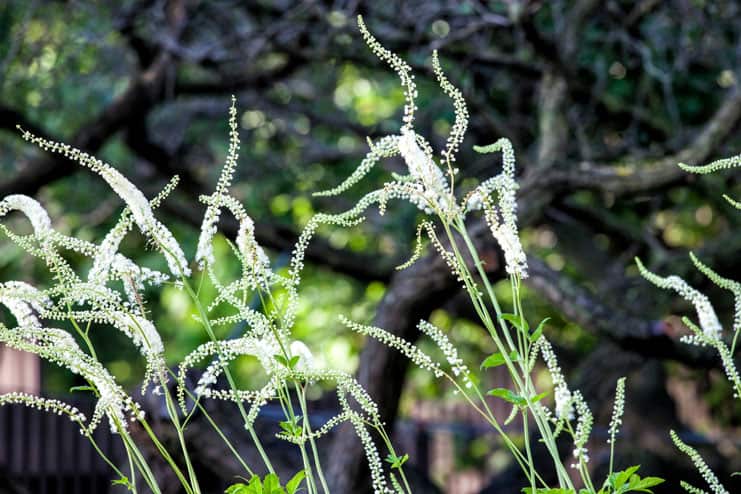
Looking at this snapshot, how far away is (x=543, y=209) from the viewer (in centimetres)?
420

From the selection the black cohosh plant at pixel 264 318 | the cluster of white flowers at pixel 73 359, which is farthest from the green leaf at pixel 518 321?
the cluster of white flowers at pixel 73 359

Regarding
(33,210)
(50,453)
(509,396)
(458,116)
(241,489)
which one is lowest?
(50,453)

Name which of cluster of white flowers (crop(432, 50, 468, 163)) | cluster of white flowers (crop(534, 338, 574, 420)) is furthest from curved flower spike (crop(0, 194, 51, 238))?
cluster of white flowers (crop(534, 338, 574, 420))

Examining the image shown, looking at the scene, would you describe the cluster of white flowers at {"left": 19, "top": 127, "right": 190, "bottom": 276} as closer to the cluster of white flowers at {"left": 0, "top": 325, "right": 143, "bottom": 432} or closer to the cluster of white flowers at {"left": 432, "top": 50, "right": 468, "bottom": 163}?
the cluster of white flowers at {"left": 0, "top": 325, "right": 143, "bottom": 432}

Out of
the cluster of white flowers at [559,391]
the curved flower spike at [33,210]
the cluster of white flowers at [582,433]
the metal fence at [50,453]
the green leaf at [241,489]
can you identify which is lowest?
the metal fence at [50,453]

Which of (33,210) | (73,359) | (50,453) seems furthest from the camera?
(50,453)

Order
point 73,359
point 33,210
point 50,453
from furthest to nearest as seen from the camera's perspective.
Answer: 1. point 50,453
2. point 33,210
3. point 73,359

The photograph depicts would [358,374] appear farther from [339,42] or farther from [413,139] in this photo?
[413,139]

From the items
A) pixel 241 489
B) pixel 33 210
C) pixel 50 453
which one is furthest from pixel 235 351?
pixel 50 453

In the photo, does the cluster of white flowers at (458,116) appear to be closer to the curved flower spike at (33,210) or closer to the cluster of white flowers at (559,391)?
the cluster of white flowers at (559,391)

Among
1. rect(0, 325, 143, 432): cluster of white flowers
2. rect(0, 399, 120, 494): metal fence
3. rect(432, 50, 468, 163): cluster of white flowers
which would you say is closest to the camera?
rect(0, 325, 143, 432): cluster of white flowers

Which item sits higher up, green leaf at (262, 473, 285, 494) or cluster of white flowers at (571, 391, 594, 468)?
cluster of white flowers at (571, 391, 594, 468)

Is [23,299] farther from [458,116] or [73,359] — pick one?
[458,116]

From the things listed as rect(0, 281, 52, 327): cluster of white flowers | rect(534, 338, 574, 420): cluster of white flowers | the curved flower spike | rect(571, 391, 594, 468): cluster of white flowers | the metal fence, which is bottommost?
the metal fence
